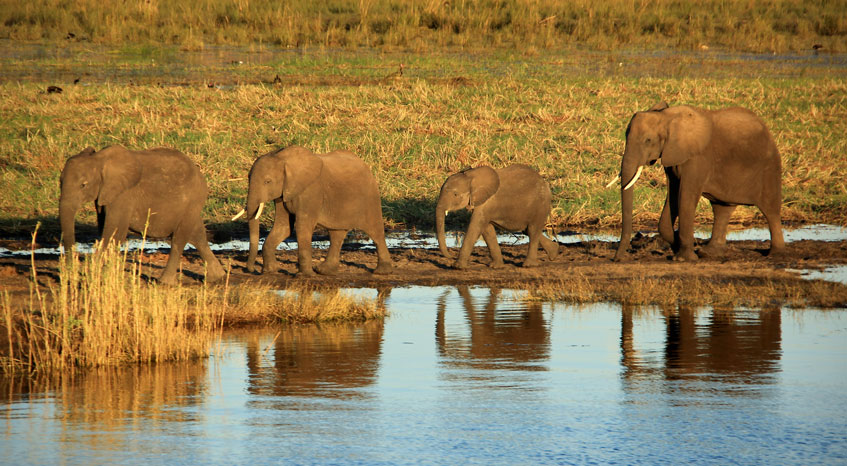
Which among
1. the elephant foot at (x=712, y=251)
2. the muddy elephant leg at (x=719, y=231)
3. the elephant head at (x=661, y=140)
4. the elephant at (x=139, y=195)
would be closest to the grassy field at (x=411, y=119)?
the muddy elephant leg at (x=719, y=231)

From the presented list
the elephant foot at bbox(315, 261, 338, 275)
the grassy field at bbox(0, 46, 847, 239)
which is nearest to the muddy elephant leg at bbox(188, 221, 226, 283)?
the elephant foot at bbox(315, 261, 338, 275)

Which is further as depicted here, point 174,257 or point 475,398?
point 174,257

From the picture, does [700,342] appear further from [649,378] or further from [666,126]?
[666,126]

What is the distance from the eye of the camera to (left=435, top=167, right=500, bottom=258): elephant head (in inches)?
573

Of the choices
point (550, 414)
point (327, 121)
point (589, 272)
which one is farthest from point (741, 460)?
point (327, 121)

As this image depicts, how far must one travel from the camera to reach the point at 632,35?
120 ft

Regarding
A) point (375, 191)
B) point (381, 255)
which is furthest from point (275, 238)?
point (375, 191)

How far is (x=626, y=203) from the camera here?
15.3 m

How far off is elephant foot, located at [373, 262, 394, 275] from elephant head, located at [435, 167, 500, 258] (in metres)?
0.63

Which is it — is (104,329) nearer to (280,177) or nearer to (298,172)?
(280,177)

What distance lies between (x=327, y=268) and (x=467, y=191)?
1853 mm

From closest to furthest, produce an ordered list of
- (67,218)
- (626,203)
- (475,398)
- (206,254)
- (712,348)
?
(475,398) < (712,348) < (67,218) < (206,254) < (626,203)

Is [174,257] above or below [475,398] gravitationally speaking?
above

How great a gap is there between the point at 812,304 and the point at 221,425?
652 centimetres
